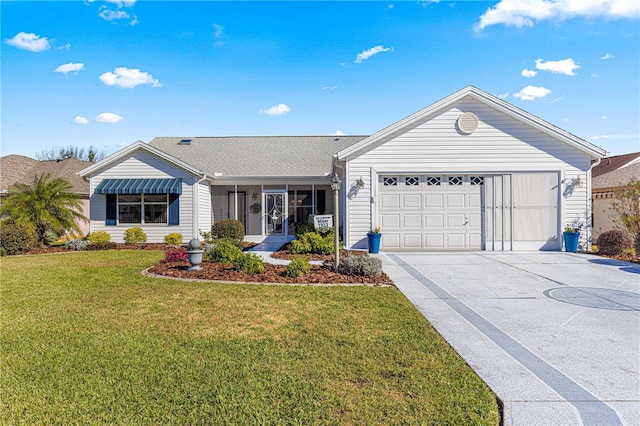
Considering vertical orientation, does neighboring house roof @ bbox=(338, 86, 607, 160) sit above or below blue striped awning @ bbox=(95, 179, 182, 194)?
above

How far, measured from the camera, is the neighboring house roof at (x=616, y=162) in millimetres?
21341

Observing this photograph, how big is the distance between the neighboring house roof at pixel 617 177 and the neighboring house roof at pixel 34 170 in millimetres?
27978

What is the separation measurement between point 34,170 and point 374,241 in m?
24.0

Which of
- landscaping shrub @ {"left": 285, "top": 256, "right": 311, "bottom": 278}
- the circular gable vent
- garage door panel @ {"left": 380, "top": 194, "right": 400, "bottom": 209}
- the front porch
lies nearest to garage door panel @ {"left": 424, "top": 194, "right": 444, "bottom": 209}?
garage door panel @ {"left": 380, "top": 194, "right": 400, "bottom": 209}

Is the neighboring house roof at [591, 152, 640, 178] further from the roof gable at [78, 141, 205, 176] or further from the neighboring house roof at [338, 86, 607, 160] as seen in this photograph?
the roof gable at [78, 141, 205, 176]

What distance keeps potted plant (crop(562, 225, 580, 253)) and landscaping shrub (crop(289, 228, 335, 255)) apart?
8116mm

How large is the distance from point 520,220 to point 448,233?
2579 millimetres

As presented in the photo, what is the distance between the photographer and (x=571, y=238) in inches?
511

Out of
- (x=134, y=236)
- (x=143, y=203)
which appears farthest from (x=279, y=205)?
(x=134, y=236)

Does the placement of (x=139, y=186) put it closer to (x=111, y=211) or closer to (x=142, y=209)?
(x=142, y=209)

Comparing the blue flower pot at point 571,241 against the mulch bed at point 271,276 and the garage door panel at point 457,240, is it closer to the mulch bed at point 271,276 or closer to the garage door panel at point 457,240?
the garage door panel at point 457,240

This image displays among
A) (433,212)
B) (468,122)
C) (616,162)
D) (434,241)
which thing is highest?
(468,122)

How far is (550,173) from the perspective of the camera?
13383mm

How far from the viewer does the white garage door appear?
13562 mm
